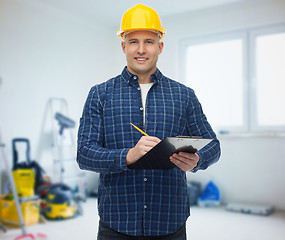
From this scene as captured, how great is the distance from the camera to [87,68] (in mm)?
4930

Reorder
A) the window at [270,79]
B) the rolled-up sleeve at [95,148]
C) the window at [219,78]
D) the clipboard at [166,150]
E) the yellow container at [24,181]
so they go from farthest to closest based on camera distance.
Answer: the window at [219,78], the window at [270,79], the yellow container at [24,181], the rolled-up sleeve at [95,148], the clipboard at [166,150]

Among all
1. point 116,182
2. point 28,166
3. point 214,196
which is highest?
point 116,182

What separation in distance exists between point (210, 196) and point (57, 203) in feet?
5.99

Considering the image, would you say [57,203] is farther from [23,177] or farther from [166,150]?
[166,150]

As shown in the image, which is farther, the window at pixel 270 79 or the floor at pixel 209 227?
the window at pixel 270 79

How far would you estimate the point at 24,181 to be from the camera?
3.60 m

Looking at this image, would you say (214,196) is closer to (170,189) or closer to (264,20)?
(264,20)

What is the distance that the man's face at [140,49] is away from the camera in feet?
3.62

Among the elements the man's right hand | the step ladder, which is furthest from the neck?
the step ladder

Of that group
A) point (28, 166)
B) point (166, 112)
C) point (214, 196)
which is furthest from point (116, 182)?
point (214, 196)

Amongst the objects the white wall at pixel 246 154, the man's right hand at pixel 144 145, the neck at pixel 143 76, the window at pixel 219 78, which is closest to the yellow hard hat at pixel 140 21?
the neck at pixel 143 76

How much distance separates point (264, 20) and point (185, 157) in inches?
147

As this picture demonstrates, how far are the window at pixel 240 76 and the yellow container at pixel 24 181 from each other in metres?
2.39

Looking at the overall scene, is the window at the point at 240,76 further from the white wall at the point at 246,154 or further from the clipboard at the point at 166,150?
the clipboard at the point at 166,150
